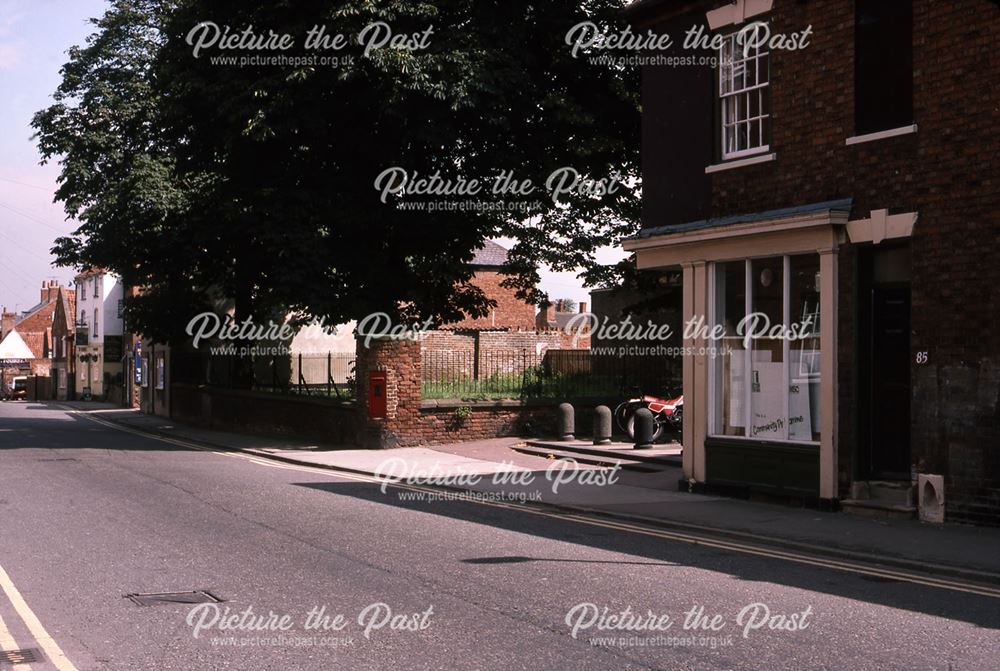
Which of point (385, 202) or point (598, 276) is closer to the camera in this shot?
point (385, 202)

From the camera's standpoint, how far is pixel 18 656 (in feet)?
22.0

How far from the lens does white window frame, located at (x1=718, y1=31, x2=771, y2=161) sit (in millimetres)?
14820

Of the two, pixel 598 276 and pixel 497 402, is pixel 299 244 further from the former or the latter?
pixel 598 276

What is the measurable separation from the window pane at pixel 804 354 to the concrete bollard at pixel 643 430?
6671 millimetres

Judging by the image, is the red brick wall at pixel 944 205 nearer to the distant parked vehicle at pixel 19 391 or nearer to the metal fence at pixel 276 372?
the metal fence at pixel 276 372

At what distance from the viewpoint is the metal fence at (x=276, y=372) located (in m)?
27.8

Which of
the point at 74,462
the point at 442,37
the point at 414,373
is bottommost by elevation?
the point at 74,462

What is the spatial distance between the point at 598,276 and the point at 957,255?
17.8 m

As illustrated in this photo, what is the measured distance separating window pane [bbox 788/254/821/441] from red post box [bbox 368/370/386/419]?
10840 mm

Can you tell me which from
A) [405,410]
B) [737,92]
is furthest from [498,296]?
[737,92]

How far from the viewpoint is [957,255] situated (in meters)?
12.4

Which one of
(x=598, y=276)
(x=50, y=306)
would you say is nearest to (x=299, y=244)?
(x=598, y=276)

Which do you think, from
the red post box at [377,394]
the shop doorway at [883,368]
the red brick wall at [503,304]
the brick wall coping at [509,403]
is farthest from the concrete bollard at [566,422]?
the red brick wall at [503,304]

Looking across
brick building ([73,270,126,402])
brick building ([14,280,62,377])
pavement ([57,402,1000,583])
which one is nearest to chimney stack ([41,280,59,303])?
brick building ([14,280,62,377])
